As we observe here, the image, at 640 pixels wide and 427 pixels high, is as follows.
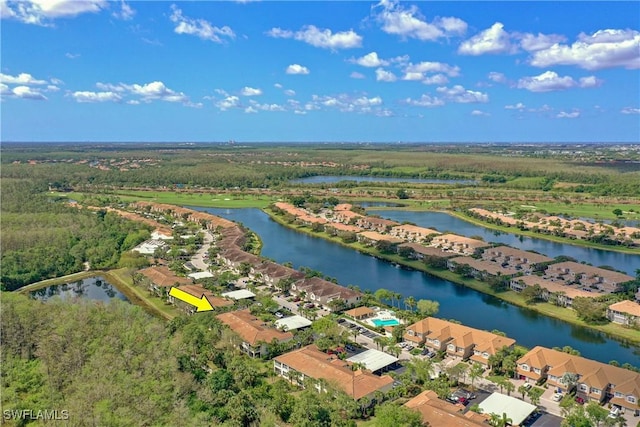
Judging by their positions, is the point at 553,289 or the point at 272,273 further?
the point at 272,273

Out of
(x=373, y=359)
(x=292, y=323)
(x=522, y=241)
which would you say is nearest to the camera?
(x=373, y=359)

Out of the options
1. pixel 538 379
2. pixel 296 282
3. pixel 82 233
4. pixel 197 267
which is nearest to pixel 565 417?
pixel 538 379

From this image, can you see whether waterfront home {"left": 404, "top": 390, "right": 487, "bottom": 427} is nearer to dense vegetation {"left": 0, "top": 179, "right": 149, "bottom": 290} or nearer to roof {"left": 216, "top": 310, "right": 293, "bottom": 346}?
roof {"left": 216, "top": 310, "right": 293, "bottom": 346}

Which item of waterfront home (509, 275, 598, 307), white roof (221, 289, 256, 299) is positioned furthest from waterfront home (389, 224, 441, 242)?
white roof (221, 289, 256, 299)

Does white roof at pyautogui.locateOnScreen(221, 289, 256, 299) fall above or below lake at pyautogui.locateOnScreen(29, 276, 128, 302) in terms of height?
above

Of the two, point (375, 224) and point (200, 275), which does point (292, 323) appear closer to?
point (200, 275)

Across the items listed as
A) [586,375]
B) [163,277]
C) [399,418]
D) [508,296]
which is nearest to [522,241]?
[508,296]

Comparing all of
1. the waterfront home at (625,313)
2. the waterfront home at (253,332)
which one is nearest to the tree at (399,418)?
the waterfront home at (253,332)
